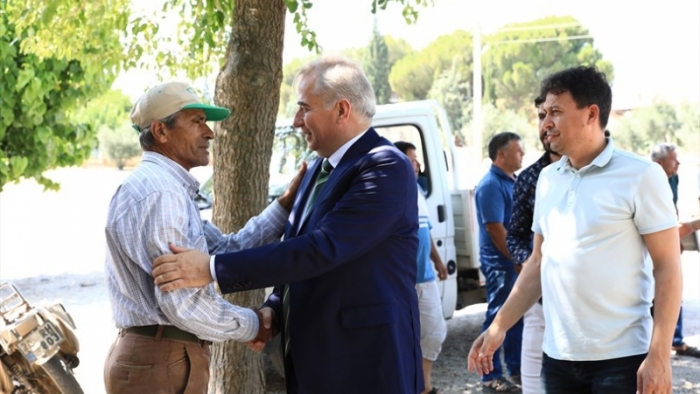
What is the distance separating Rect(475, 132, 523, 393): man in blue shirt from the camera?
23.0 ft

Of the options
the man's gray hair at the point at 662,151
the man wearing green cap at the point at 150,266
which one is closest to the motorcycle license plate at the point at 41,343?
the man wearing green cap at the point at 150,266

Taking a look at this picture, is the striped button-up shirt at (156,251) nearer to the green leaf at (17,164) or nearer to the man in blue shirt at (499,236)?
the man in blue shirt at (499,236)

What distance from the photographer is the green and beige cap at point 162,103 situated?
3.15m

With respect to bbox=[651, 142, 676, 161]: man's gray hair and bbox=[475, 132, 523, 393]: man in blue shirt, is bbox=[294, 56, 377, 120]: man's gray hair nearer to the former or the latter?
bbox=[475, 132, 523, 393]: man in blue shirt

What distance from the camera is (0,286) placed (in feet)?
11.4

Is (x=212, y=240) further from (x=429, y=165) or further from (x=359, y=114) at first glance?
(x=429, y=165)

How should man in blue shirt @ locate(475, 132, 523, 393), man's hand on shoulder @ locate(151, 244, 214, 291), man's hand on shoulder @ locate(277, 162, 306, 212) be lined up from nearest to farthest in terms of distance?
man's hand on shoulder @ locate(151, 244, 214, 291) < man's hand on shoulder @ locate(277, 162, 306, 212) < man in blue shirt @ locate(475, 132, 523, 393)

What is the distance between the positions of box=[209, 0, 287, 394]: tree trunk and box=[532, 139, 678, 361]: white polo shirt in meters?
2.43

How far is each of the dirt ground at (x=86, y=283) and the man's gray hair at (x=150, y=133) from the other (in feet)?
8.83

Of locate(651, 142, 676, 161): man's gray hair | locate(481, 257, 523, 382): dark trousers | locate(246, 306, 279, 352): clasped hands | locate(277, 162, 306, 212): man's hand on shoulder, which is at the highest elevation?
locate(277, 162, 306, 212): man's hand on shoulder

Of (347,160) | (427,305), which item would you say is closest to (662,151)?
(427,305)

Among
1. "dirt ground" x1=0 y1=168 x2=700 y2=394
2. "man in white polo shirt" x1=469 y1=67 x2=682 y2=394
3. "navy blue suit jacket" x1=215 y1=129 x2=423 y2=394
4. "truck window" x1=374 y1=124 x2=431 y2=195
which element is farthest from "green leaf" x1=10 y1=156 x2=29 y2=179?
"man in white polo shirt" x1=469 y1=67 x2=682 y2=394

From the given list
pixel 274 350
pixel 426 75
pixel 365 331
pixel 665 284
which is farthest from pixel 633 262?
pixel 426 75

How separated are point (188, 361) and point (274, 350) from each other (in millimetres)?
337
